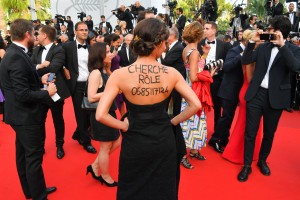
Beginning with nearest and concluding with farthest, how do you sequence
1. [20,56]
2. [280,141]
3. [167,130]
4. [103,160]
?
[167,130] < [20,56] < [103,160] < [280,141]

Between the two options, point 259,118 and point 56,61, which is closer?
point 259,118

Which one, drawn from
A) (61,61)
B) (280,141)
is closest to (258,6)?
(280,141)

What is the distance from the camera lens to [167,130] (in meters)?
1.99

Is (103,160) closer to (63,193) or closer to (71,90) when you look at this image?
(63,193)

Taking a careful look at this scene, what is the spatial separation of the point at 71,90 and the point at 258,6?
22021 millimetres

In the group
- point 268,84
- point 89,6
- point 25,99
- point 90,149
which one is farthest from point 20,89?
point 89,6

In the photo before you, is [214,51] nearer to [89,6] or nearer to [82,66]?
[82,66]

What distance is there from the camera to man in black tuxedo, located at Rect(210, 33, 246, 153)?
359 cm

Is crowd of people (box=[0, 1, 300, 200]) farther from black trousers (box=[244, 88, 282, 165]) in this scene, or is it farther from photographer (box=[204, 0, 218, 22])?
photographer (box=[204, 0, 218, 22])

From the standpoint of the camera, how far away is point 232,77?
371 cm

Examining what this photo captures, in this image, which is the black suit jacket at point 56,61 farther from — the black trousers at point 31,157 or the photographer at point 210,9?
the photographer at point 210,9

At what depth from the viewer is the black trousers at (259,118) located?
3100mm

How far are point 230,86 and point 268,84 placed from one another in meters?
0.73

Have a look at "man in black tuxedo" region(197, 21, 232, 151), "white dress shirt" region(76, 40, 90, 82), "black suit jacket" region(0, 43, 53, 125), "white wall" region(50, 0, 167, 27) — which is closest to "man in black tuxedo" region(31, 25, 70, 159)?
"white dress shirt" region(76, 40, 90, 82)
